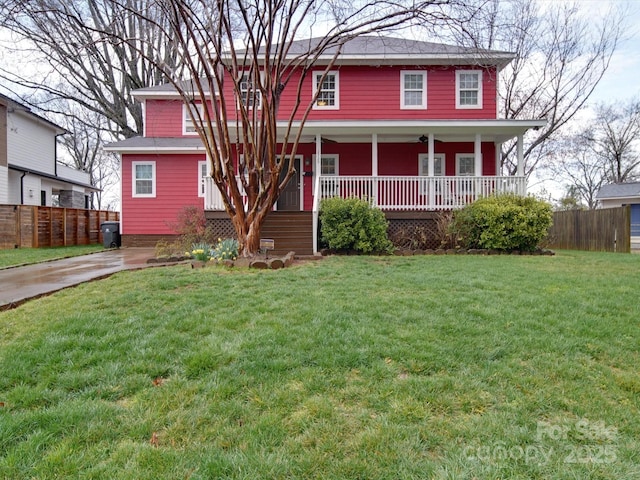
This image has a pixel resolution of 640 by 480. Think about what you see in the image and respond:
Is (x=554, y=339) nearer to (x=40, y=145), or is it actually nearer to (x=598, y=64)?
(x=598, y=64)

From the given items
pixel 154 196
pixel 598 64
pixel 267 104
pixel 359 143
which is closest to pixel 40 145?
pixel 154 196

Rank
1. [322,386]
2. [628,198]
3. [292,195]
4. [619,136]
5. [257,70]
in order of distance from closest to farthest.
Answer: [322,386]
[257,70]
[292,195]
[628,198]
[619,136]

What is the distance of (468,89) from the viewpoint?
14047 mm

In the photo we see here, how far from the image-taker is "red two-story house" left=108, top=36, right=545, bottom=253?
12.1 m

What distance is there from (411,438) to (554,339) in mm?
2194

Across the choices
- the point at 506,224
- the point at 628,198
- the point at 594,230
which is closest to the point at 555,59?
the point at 594,230

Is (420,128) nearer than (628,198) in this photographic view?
Yes

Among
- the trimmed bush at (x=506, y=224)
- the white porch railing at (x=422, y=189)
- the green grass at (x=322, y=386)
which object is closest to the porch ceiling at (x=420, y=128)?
the white porch railing at (x=422, y=189)

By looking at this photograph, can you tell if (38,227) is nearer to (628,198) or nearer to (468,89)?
(468,89)

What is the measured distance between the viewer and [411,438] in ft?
6.94

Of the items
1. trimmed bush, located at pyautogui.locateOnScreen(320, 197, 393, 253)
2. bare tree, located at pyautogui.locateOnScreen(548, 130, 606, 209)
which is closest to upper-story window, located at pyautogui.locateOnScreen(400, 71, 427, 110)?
trimmed bush, located at pyautogui.locateOnScreen(320, 197, 393, 253)

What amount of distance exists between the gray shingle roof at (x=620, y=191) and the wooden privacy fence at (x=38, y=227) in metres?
31.0

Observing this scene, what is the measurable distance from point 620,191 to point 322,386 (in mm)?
30776

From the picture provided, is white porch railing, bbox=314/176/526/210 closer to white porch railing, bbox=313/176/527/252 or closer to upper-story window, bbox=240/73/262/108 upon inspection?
white porch railing, bbox=313/176/527/252
